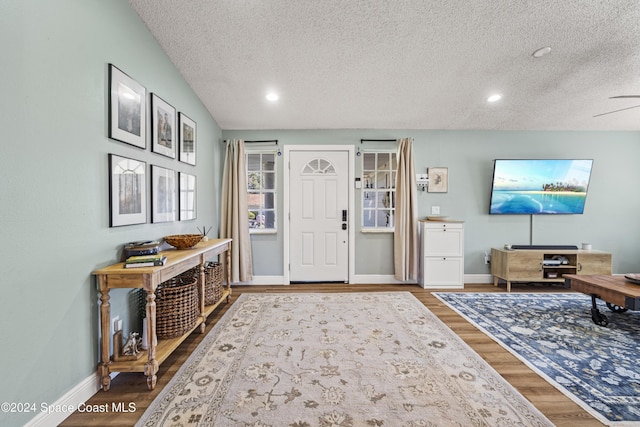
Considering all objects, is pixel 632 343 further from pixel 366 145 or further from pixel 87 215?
pixel 87 215

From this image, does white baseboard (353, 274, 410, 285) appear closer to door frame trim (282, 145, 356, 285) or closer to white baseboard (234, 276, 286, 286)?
door frame trim (282, 145, 356, 285)

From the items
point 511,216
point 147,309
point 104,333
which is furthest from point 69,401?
point 511,216

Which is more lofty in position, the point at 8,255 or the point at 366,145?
the point at 366,145

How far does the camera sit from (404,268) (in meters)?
4.02

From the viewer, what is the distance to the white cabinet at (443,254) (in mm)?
3895

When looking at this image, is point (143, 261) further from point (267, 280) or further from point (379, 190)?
point (379, 190)

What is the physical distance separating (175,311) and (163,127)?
1.67m

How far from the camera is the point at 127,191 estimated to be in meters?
1.98

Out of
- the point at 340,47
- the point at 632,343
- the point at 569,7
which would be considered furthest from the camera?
the point at 340,47

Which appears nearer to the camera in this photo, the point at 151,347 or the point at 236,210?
the point at 151,347

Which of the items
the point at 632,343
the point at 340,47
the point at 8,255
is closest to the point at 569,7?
the point at 340,47

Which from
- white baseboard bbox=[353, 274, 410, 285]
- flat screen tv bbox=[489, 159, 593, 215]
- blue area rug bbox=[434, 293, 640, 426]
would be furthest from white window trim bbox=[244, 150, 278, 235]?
flat screen tv bbox=[489, 159, 593, 215]

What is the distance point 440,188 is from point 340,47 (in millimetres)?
2672

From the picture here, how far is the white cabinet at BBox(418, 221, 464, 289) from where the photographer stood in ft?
12.8
